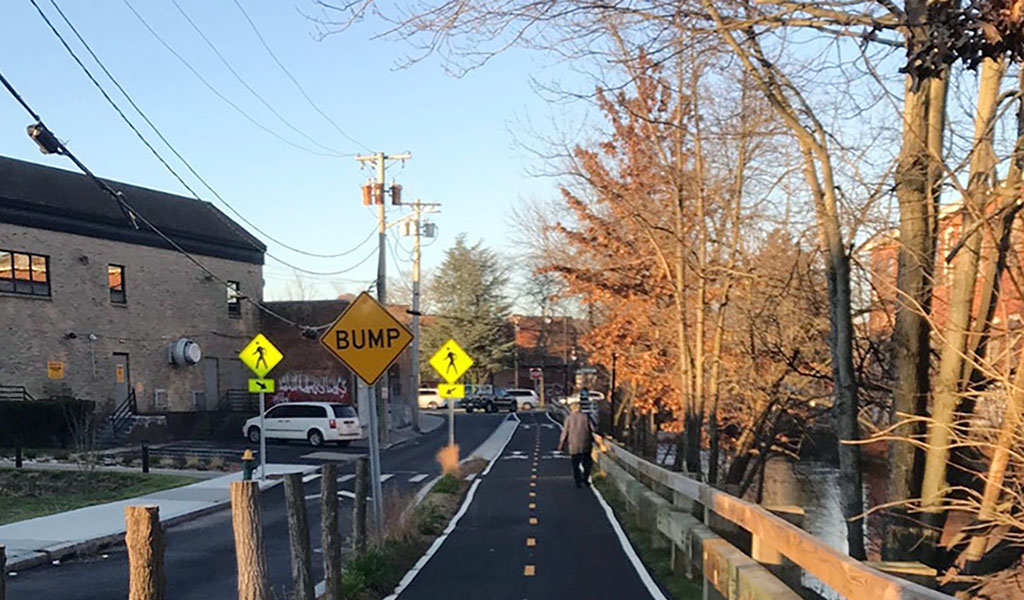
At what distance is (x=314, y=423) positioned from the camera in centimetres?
3681

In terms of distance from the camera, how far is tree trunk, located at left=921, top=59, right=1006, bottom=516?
270 inches

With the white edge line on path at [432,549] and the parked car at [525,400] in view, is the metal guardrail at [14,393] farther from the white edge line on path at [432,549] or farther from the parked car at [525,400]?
the parked car at [525,400]

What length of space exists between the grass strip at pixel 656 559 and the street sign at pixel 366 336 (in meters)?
3.87

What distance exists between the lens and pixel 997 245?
21.7 ft

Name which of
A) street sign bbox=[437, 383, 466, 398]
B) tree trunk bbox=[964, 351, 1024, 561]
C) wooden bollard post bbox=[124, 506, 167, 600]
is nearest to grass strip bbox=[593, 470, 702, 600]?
tree trunk bbox=[964, 351, 1024, 561]

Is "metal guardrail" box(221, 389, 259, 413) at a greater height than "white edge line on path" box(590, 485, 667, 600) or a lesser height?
greater

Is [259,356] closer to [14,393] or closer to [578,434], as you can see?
[578,434]

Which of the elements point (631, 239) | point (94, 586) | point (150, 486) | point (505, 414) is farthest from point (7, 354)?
point (505, 414)

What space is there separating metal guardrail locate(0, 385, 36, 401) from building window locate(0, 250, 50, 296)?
3.15 meters

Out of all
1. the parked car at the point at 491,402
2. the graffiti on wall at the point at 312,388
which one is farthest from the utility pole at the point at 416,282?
the parked car at the point at 491,402

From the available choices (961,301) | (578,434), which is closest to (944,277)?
(961,301)

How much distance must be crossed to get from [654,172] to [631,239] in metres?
3.15

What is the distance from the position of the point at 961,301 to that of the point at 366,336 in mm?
6907

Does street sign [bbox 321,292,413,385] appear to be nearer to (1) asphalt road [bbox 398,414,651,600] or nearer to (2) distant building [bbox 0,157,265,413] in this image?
(1) asphalt road [bbox 398,414,651,600]
